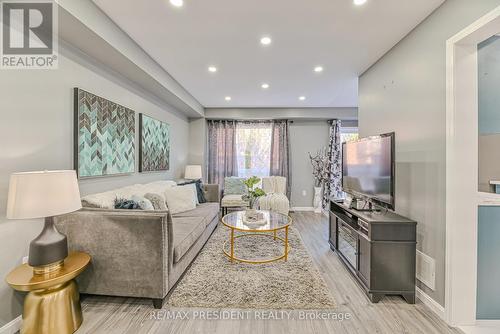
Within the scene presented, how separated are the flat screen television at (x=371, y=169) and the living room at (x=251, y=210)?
0.02 metres

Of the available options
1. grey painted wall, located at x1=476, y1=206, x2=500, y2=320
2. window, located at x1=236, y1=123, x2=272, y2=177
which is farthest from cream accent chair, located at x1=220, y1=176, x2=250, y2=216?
grey painted wall, located at x1=476, y1=206, x2=500, y2=320

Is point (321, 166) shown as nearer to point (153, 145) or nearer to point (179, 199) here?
point (179, 199)

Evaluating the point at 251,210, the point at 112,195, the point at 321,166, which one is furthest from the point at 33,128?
the point at 321,166

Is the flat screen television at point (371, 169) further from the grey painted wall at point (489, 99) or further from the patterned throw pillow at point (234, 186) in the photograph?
the patterned throw pillow at point (234, 186)

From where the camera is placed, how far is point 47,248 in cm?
158

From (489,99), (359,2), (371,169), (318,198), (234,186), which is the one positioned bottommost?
(318,198)

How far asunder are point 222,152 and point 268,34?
3.82 metres

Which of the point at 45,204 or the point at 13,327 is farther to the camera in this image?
the point at 13,327

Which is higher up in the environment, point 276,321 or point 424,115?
point 424,115

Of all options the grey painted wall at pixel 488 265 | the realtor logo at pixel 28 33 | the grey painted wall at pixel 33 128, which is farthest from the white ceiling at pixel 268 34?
the grey painted wall at pixel 488 265

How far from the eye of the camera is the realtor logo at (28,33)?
1.68 metres

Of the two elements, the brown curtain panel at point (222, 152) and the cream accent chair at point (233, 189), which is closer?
the cream accent chair at point (233, 189)

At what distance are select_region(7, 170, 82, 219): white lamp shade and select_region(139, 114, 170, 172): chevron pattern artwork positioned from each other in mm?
1961

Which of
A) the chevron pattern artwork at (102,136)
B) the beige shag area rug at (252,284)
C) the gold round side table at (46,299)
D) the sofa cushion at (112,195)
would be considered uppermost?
the chevron pattern artwork at (102,136)
